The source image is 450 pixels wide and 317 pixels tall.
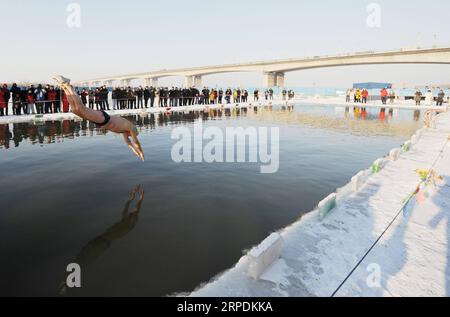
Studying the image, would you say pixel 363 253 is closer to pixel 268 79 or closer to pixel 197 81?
pixel 268 79

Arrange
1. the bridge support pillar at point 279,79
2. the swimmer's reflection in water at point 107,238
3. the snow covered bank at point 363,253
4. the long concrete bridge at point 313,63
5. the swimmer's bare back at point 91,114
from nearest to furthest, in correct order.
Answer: the snow covered bank at point 363,253 < the swimmer's reflection in water at point 107,238 < the swimmer's bare back at point 91,114 < the long concrete bridge at point 313,63 < the bridge support pillar at point 279,79

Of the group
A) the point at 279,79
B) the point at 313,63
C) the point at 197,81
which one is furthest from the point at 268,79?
the point at 197,81

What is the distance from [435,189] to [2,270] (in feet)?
30.4

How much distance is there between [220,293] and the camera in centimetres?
359

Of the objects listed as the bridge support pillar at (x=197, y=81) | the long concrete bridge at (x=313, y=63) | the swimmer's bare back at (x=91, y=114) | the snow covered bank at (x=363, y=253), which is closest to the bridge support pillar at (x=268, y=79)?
the long concrete bridge at (x=313, y=63)

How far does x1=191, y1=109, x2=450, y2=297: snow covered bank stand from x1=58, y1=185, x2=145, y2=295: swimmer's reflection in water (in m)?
1.93

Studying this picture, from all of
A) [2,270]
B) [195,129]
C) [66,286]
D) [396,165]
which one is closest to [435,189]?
[396,165]

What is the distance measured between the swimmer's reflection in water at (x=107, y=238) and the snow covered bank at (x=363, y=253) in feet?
6.32

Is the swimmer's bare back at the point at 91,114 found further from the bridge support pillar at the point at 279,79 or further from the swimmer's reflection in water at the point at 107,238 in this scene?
the bridge support pillar at the point at 279,79

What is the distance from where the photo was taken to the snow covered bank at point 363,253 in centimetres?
371

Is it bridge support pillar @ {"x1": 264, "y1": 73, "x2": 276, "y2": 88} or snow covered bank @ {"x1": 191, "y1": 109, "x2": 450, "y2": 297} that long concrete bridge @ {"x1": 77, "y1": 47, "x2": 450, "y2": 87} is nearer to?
bridge support pillar @ {"x1": 264, "y1": 73, "x2": 276, "y2": 88}

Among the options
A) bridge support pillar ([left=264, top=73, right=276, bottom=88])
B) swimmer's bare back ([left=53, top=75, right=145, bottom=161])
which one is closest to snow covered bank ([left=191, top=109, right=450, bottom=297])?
swimmer's bare back ([left=53, top=75, right=145, bottom=161])

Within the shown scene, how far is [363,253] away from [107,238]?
4.33m
